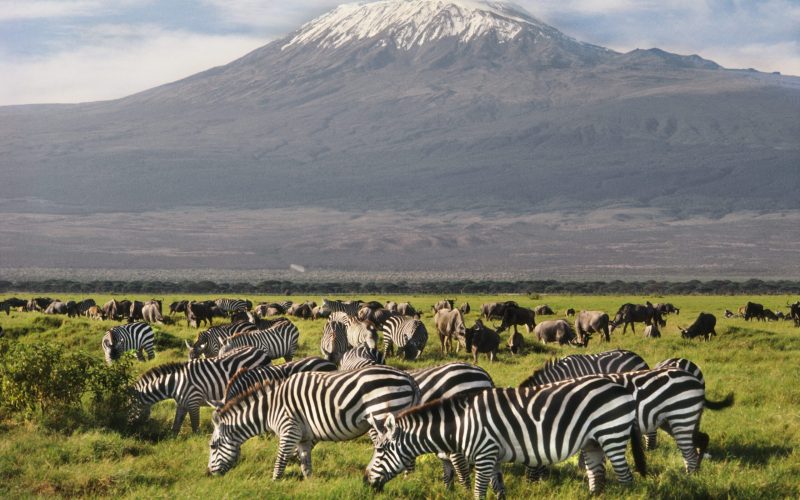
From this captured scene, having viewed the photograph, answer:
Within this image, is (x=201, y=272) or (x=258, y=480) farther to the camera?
(x=201, y=272)

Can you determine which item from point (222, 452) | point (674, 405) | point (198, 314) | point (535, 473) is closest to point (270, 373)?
point (222, 452)

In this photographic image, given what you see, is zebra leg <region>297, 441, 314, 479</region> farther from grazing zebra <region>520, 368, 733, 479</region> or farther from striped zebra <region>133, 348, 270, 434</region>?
grazing zebra <region>520, 368, 733, 479</region>

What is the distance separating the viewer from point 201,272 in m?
141

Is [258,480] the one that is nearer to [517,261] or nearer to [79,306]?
[79,306]

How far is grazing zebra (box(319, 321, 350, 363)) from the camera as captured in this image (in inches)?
929

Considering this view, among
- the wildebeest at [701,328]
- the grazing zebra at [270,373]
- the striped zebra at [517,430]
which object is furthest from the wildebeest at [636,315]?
the striped zebra at [517,430]

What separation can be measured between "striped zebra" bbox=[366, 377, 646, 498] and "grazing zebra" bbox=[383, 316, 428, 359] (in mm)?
14088

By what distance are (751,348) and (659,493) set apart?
59.9 feet

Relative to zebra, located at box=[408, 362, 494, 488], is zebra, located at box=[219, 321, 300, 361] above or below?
below

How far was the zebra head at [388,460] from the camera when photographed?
36.2 ft

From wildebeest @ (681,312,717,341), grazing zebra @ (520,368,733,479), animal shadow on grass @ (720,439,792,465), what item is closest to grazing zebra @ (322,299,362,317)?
wildebeest @ (681,312,717,341)

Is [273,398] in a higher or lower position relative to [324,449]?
higher

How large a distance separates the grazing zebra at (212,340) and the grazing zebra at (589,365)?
452 inches

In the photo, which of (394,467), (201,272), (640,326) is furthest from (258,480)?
(201,272)
